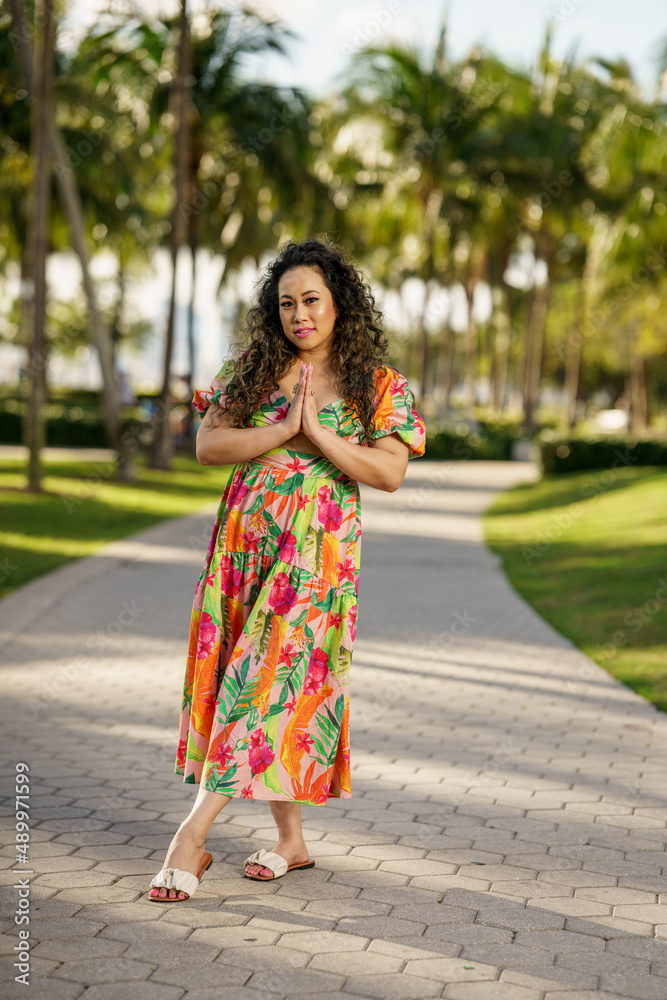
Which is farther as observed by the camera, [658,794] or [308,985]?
[658,794]

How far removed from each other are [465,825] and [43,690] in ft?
9.65

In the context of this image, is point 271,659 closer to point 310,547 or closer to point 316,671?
point 316,671

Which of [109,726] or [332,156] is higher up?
[332,156]

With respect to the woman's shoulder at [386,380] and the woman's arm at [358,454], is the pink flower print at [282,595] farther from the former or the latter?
the woman's shoulder at [386,380]

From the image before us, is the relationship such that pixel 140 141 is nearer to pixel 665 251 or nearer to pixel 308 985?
pixel 665 251

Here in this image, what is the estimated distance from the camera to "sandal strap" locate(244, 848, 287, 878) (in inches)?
142

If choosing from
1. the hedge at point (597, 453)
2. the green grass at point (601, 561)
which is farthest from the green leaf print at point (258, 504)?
the hedge at point (597, 453)

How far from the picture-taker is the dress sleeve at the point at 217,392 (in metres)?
3.56

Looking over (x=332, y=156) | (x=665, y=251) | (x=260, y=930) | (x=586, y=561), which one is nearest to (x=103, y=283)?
(x=332, y=156)

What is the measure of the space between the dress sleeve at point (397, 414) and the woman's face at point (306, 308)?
0.83ft

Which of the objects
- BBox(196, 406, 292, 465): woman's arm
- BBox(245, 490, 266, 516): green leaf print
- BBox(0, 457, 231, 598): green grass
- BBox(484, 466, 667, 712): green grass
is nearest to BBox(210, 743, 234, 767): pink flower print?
BBox(245, 490, 266, 516): green leaf print

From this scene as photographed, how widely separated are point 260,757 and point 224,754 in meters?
0.11

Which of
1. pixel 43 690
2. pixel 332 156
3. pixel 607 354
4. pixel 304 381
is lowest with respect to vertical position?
pixel 43 690

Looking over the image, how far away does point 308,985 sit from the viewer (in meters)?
2.87
